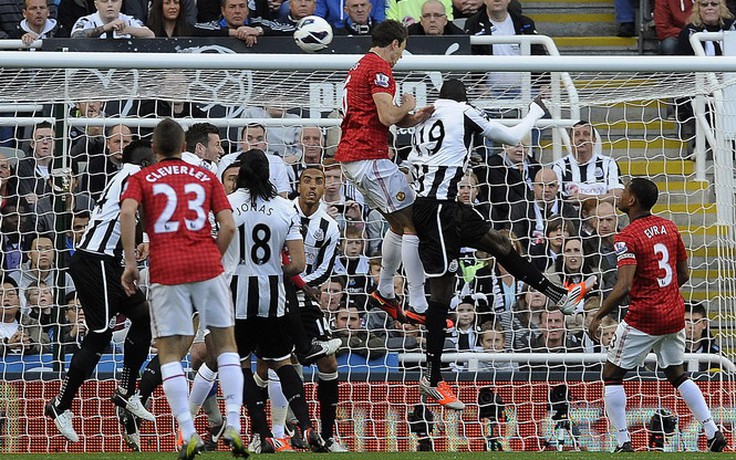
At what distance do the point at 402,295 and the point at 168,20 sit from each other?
3688 mm

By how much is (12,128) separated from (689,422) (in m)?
6.90

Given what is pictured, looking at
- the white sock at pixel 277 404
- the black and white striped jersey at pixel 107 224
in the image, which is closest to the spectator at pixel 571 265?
the white sock at pixel 277 404

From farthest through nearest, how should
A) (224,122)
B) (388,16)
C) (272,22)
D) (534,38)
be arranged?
(388,16) < (272,22) < (534,38) < (224,122)

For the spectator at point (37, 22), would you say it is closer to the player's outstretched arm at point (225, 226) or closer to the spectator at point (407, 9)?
the spectator at point (407, 9)

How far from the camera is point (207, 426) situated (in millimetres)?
11461

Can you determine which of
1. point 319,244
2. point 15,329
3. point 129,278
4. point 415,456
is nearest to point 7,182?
point 15,329

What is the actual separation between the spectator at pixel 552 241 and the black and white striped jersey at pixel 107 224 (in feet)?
12.4

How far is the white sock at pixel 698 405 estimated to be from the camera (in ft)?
33.7

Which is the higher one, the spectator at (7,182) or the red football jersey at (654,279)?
the spectator at (7,182)

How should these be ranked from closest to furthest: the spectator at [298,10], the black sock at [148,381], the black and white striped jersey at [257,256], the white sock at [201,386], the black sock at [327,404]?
the black and white striped jersey at [257,256] < the white sock at [201,386] < the black sock at [148,381] < the black sock at [327,404] < the spectator at [298,10]

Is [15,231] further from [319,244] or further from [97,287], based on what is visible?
[319,244]

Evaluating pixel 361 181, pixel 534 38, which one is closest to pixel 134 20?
pixel 534 38

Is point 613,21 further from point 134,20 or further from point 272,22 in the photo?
point 134,20

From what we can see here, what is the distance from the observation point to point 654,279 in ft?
33.7
